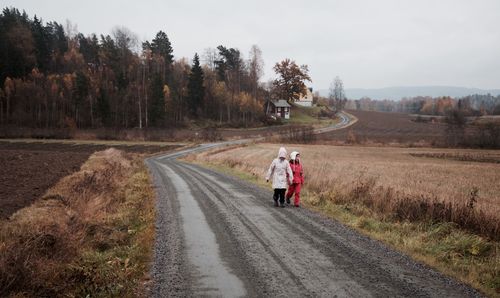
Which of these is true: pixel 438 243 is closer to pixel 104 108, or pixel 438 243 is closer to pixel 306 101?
pixel 104 108

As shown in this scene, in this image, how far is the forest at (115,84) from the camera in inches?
3137

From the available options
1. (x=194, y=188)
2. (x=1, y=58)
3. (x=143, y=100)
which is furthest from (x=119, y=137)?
(x=194, y=188)

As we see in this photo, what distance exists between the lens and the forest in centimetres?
7969

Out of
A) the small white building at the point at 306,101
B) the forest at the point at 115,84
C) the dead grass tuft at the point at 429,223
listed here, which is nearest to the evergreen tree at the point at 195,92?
the forest at the point at 115,84

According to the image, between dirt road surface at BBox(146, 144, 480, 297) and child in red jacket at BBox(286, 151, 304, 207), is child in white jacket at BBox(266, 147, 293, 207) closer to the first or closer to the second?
child in red jacket at BBox(286, 151, 304, 207)

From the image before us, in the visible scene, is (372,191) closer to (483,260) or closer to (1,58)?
(483,260)

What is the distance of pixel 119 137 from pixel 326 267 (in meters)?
67.3

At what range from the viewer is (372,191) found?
15195 millimetres

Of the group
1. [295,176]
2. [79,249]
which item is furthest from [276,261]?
[295,176]

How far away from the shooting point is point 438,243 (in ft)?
31.9

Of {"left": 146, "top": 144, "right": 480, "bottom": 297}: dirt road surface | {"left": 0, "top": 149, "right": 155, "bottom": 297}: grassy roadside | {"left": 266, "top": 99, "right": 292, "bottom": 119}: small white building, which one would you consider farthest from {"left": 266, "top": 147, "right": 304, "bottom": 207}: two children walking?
{"left": 266, "top": 99, "right": 292, "bottom": 119}: small white building

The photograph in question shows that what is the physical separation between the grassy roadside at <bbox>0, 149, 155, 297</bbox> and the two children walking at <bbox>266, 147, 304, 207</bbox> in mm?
4619

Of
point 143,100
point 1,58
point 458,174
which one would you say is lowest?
point 458,174

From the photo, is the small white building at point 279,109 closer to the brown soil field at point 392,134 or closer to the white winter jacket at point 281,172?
the brown soil field at point 392,134
